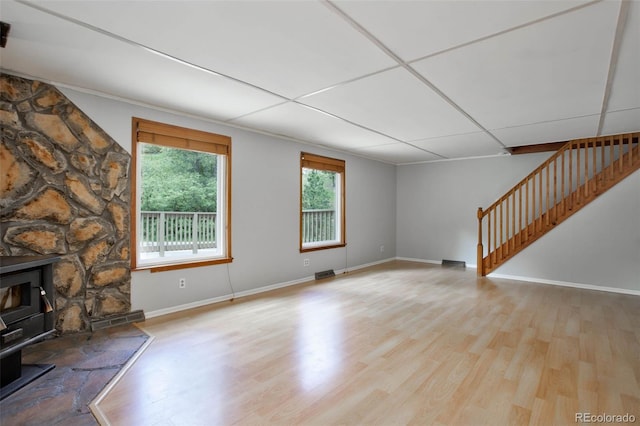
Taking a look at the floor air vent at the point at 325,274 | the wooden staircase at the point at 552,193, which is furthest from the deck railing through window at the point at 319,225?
the wooden staircase at the point at 552,193

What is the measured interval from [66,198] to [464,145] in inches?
210

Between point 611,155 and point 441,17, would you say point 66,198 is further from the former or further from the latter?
point 611,155

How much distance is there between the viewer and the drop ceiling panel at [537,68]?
1.88 m

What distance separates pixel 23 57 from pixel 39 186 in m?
1.03

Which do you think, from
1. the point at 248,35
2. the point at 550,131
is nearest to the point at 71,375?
the point at 248,35

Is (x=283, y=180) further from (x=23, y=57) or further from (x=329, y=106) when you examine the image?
(x=23, y=57)

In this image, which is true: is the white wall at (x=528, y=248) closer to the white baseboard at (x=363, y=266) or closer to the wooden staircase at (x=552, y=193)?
the wooden staircase at (x=552, y=193)

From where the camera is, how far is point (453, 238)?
6621 millimetres

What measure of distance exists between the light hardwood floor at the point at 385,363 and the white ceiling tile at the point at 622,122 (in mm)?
2230

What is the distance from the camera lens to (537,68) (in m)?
2.39

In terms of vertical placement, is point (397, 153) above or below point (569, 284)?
above

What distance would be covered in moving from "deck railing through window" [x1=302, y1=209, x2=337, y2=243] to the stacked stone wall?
3.06 meters

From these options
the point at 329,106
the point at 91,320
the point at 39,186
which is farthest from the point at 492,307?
the point at 39,186

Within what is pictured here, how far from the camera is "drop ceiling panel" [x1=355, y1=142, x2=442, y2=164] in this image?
5501 mm
